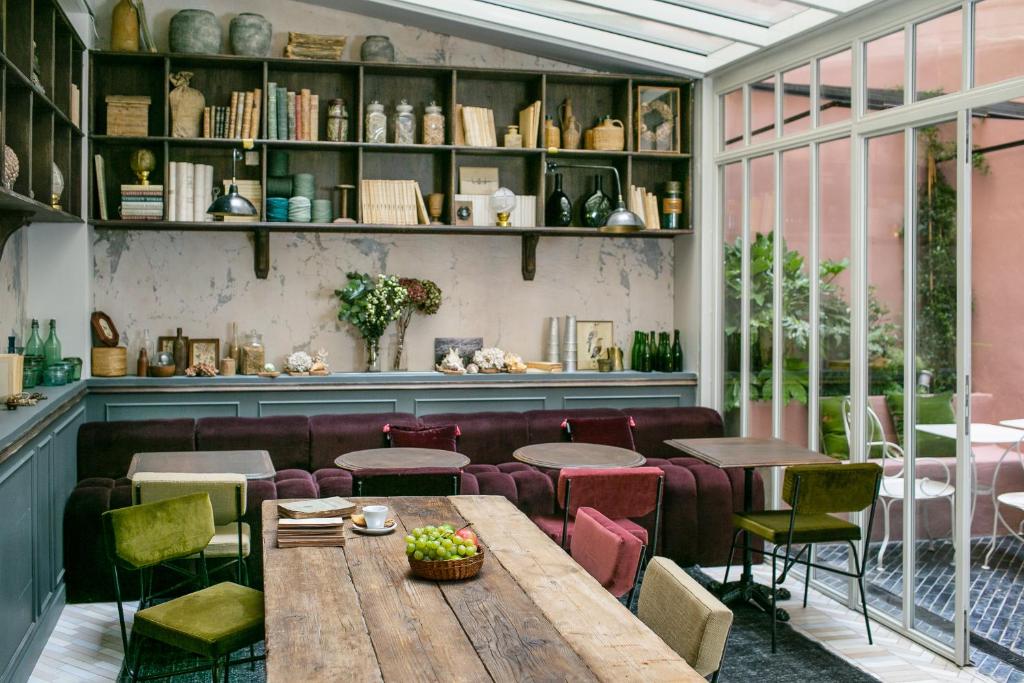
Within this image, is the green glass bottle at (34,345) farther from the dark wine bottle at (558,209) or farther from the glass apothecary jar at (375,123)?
Answer: the dark wine bottle at (558,209)

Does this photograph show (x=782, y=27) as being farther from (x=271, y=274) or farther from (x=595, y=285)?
(x=271, y=274)

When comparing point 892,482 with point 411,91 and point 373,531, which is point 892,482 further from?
point 411,91

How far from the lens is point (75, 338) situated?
6.90 m

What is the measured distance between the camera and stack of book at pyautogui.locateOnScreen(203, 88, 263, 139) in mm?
7018

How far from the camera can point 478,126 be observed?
7.47m

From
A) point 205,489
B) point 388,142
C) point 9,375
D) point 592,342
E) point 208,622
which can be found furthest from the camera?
point 592,342

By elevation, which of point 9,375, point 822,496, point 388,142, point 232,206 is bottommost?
point 822,496

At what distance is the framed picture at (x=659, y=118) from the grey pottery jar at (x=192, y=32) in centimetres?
313

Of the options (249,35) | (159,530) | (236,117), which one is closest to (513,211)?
(236,117)

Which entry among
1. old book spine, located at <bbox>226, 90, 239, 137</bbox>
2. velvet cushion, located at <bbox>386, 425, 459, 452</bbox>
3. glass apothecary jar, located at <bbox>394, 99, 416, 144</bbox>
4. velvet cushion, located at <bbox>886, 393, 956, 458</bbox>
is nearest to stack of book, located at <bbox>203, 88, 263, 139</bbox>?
old book spine, located at <bbox>226, 90, 239, 137</bbox>

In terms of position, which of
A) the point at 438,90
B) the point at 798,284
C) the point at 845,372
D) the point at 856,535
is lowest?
the point at 856,535

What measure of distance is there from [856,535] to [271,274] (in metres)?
4.43

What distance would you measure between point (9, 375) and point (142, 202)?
2163 mm

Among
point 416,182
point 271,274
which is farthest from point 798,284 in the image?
point 271,274
